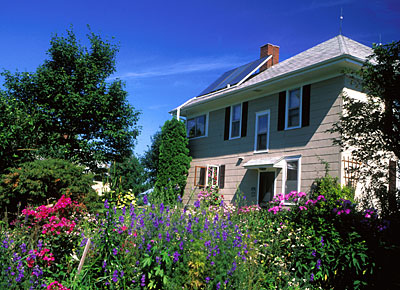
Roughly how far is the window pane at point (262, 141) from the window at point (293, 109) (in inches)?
49.1

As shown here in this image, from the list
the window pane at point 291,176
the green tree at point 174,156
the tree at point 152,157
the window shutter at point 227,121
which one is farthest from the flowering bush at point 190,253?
the tree at point 152,157

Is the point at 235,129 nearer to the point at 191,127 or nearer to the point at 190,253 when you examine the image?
the point at 191,127

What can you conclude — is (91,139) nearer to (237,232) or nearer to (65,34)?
(65,34)

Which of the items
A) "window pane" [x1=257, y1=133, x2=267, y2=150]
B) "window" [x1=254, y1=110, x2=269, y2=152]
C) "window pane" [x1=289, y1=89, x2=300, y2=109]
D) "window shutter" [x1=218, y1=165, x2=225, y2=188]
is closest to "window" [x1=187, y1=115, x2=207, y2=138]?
"window shutter" [x1=218, y1=165, x2=225, y2=188]

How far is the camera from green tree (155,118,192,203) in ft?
54.2

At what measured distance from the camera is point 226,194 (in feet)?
49.5

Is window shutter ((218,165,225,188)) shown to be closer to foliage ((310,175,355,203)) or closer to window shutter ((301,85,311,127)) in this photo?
window shutter ((301,85,311,127))

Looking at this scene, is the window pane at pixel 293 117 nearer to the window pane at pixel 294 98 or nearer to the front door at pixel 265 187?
the window pane at pixel 294 98

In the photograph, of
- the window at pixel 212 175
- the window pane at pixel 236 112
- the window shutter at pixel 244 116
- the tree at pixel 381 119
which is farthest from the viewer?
the window pane at pixel 236 112

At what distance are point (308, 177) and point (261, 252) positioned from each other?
653 centimetres

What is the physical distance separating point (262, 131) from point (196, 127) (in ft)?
15.6

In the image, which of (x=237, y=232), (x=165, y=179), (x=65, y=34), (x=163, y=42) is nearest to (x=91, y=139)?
(x=165, y=179)

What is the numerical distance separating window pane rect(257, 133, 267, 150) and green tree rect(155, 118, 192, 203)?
13.7 ft

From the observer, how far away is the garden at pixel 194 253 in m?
4.09
